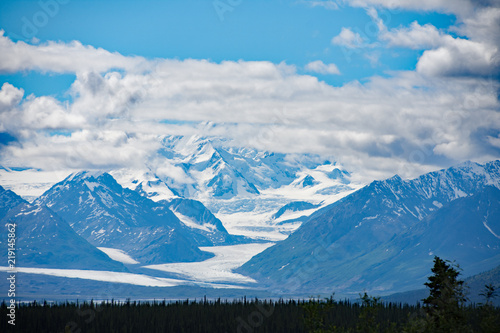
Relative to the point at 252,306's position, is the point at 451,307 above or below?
below

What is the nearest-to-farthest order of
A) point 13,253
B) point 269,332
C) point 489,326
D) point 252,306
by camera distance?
point 489,326, point 13,253, point 269,332, point 252,306

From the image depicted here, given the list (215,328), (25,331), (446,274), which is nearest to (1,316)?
(25,331)

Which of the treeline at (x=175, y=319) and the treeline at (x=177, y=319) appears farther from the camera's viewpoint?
the treeline at (x=175, y=319)

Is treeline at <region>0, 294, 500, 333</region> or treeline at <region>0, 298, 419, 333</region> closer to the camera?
treeline at <region>0, 294, 500, 333</region>

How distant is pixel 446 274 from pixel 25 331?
98168mm

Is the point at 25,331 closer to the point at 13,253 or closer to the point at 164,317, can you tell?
the point at 164,317

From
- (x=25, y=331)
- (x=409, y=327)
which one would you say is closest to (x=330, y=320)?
(x=25, y=331)

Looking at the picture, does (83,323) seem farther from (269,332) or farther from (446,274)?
(446,274)

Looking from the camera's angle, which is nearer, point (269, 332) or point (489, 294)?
point (489, 294)

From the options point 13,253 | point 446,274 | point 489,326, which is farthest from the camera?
point 13,253

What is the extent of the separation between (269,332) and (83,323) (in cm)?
4026

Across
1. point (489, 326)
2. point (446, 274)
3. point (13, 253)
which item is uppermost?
point (13, 253)

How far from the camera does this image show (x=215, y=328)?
479 ft

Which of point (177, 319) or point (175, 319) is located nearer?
point (177, 319)
